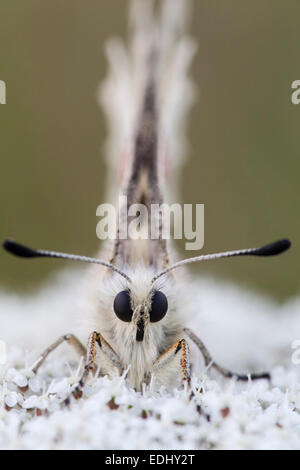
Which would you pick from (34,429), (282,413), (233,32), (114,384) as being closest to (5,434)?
(34,429)

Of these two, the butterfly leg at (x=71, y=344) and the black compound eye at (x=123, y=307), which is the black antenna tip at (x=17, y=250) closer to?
the black compound eye at (x=123, y=307)

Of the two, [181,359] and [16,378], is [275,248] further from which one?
[16,378]

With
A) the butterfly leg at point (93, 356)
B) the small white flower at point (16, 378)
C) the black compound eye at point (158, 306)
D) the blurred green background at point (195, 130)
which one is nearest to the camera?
the butterfly leg at point (93, 356)

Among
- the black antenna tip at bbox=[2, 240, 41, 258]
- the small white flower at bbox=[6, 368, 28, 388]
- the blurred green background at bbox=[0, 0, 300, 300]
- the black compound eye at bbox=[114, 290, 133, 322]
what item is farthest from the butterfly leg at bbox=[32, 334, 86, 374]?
the blurred green background at bbox=[0, 0, 300, 300]

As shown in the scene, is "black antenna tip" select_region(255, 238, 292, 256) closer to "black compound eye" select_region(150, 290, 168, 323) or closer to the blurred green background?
"black compound eye" select_region(150, 290, 168, 323)

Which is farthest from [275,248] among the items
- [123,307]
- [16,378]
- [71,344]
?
[16,378]

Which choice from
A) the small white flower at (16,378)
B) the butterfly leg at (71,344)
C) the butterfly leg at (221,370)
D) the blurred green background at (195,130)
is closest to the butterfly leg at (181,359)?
the butterfly leg at (221,370)

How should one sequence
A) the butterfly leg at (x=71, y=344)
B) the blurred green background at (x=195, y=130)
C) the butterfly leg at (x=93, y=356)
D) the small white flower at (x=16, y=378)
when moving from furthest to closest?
1. the blurred green background at (x=195, y=130)
2. the butterfly leg at (x=71, y=344)
3. the small white flower at (x=16, y=378)
4. the butterfly leg at (x=93, y=356)

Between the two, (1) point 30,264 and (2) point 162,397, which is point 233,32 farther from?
(2) point 162,397
